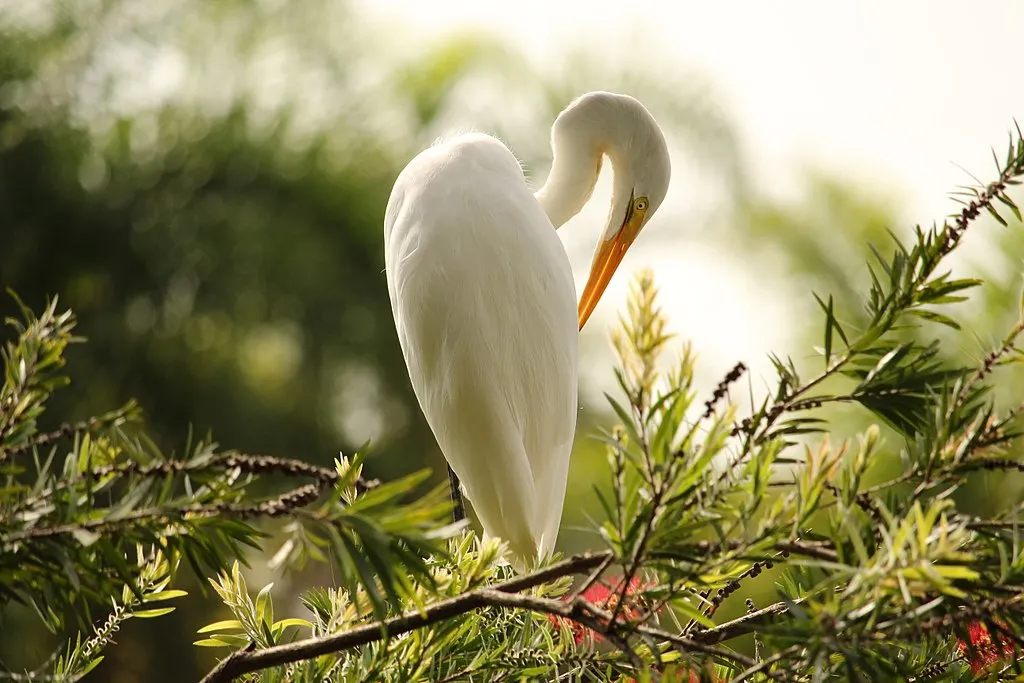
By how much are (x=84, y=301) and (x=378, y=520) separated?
451 cm

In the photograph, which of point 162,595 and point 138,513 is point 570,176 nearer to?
point 162,595

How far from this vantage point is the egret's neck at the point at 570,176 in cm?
128

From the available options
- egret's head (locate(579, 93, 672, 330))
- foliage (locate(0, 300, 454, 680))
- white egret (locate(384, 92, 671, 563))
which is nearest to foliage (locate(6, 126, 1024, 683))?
foliage (locate(0, 300, 454, 680))

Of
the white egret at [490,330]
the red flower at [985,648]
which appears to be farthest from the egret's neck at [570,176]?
the red flower at [985,648]

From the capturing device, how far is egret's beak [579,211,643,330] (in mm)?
1271

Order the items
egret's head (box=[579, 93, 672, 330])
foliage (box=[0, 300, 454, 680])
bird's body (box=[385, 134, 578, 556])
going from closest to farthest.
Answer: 1. foliage (box=[0, 300, 454, 680])
2. bird's body (box=[385, 134, 578, 556])
3. egret's head (box=[579, 93, 672, 330])

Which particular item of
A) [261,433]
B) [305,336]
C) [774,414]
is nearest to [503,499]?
[774,414]

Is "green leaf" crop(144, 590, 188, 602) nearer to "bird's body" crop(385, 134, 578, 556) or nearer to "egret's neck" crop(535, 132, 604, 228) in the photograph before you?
"bird's body" crop(385, 134, 578, 556)

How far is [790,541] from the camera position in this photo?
32 cm

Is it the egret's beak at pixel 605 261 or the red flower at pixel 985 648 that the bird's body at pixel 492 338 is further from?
the red flower at pixel 985 648

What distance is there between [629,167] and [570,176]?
9 cm

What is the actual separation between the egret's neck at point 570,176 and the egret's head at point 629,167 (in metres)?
0.03

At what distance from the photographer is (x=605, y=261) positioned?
1314 mm

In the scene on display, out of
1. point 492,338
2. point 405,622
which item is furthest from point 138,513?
point 492,338
